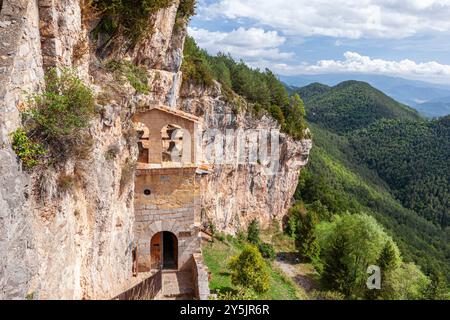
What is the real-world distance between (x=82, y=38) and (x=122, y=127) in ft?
9.38

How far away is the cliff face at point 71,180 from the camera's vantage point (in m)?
5.85

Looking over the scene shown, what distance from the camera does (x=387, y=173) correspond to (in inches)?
4830

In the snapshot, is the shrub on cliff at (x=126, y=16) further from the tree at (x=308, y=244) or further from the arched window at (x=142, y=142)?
the tree at (x=308, y=244)

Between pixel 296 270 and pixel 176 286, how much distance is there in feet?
66.4

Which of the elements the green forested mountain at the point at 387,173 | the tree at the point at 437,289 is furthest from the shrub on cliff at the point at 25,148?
the green forested mountain at the point at 387,173

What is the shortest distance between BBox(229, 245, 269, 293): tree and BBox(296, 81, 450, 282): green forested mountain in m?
37.7

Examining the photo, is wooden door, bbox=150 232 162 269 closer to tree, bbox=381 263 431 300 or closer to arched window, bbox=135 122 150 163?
arched window, bbox=135 122 150 163

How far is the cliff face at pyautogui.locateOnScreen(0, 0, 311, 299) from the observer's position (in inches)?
230

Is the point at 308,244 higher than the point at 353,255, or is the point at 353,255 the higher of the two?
the point at 353,255

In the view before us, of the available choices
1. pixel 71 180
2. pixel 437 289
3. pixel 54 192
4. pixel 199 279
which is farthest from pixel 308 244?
pixel 54 192

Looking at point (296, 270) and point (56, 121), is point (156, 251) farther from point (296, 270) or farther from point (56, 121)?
point (296, 270)

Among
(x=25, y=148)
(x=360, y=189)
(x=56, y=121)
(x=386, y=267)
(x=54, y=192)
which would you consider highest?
(x=56, y=121)

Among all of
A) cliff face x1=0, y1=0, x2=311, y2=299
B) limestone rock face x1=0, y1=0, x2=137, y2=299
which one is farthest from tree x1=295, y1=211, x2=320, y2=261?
limestone rock face x1=0, y1=0, x2=137, y2=299

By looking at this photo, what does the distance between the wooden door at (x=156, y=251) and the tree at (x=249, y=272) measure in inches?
139
